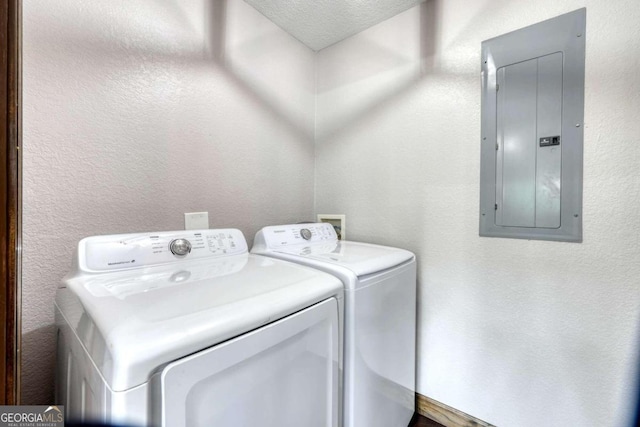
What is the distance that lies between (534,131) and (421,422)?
154 cm

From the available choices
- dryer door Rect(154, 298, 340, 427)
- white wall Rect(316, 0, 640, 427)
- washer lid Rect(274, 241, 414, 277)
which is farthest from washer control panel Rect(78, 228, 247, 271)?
white wall Rect(316, 0, 640, 427)

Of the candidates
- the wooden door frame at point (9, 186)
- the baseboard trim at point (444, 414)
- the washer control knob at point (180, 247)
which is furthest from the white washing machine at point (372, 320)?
the wooden door frame at point (9, 186)

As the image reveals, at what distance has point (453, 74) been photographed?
1.41 metres

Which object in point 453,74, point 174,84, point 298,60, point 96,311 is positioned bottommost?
point 96,311

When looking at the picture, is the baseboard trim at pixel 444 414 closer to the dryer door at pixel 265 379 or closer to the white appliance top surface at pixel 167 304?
the dryer door at pixel 265 379

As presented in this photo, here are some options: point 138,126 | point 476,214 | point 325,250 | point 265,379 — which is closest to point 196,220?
point 138,126

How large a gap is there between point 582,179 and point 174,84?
180cm

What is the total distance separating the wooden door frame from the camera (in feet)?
1.52

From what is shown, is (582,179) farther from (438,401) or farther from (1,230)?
(1,230)

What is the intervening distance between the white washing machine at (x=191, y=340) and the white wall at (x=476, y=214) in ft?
2.73

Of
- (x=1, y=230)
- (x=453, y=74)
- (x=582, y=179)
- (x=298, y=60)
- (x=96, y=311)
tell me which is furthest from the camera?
(x=298, y=60)

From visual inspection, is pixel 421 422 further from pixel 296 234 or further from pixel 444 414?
pixel 296 234

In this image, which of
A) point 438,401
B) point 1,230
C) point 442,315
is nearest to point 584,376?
point 442,315

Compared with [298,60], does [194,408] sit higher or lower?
lower
